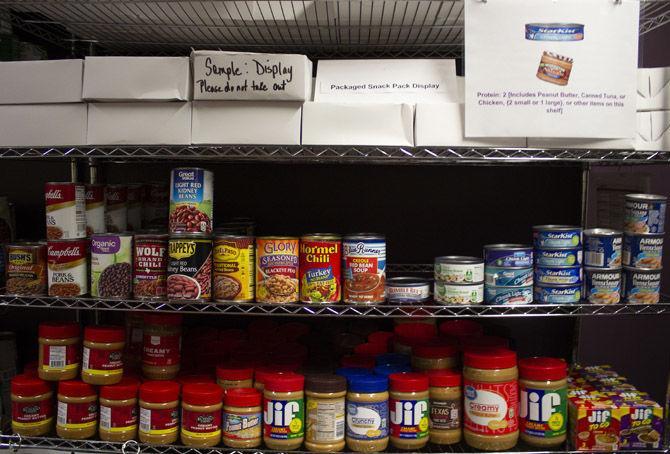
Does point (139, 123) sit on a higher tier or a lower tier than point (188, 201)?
higher

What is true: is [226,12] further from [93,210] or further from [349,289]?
[349,289]

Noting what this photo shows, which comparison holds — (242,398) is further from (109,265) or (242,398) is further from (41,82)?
(41,82)

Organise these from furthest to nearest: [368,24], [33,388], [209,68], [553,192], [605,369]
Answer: [553,192], [605,369], [368,24], [33,388], [209,68]

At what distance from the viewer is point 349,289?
159 centimetres

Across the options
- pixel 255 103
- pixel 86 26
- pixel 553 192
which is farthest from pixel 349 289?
pixel 86 26

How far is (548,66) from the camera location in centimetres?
150

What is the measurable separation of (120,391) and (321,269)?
2.20 ft

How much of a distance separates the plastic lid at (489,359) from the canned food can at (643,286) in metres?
0.37

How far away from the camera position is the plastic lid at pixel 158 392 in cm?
161

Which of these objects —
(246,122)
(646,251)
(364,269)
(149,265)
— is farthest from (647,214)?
(149,265)

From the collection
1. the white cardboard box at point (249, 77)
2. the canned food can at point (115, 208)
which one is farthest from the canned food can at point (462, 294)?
the canned food can at point (115, 208)

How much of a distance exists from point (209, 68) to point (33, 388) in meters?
1.06

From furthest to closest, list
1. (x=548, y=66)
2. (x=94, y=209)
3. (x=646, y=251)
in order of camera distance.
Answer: (x=94, y=209), (x=646, y=251), (x=548, y=66)

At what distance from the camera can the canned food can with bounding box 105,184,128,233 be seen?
181 centimetres
